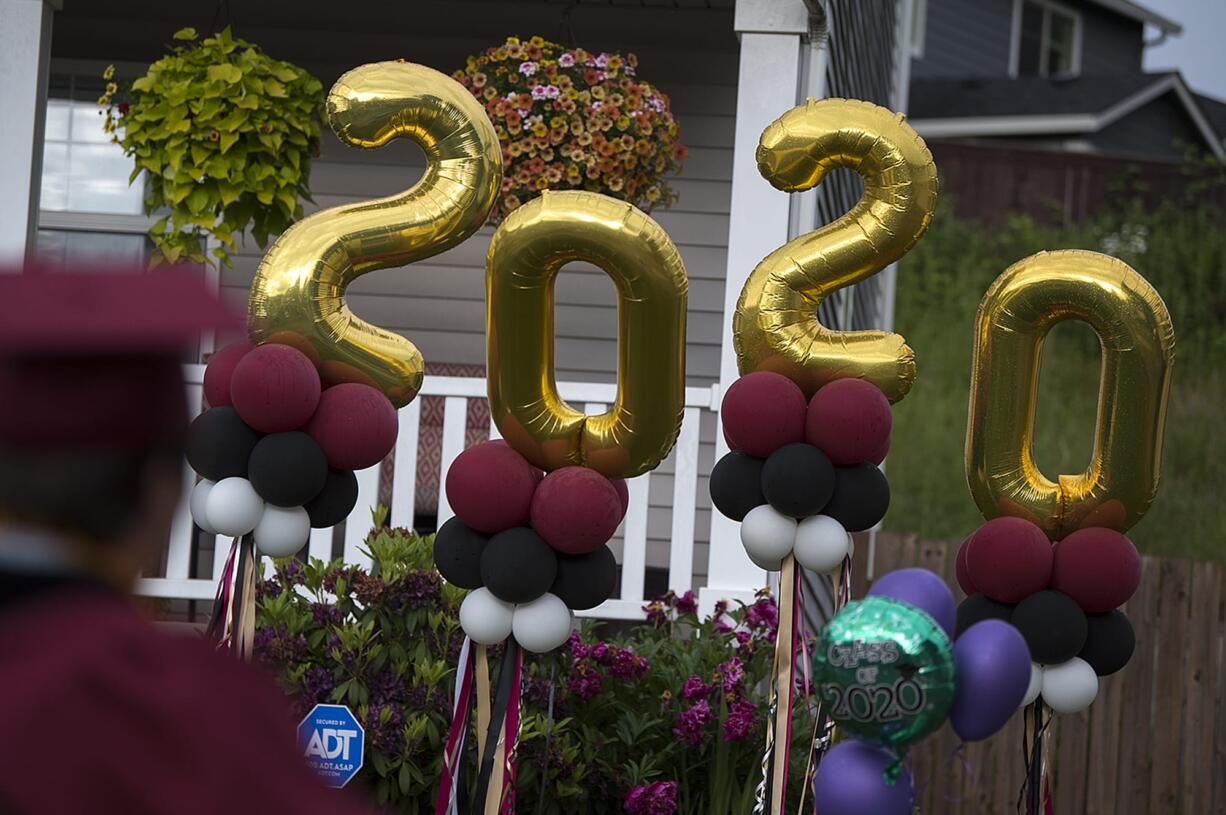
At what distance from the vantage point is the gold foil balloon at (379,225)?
326cm

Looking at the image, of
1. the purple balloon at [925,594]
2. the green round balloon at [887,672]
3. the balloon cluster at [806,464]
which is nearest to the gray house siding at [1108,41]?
the balloon cluster at [806,464]

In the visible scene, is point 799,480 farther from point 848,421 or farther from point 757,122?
point 757,122

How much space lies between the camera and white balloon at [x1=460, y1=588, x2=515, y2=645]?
10.0 ft

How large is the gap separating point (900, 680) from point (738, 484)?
3.07 feet

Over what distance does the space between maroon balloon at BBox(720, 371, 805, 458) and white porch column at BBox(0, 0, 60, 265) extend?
9.68 ft

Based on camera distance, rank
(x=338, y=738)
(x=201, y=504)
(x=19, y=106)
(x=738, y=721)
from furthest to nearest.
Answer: (x=19, y=106), (x=738, y=721), (x=338, y=738), (x=201, y=504)

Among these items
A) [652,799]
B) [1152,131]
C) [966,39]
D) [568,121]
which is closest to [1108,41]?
[966,39]

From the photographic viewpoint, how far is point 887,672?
236 centimetres

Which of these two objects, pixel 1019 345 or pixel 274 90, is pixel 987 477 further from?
pixel 274 90

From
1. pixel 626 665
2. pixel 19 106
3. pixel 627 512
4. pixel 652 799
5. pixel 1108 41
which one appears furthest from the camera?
pixel 1108 41

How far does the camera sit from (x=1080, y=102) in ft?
65.8

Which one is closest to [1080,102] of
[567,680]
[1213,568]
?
[1213,568]

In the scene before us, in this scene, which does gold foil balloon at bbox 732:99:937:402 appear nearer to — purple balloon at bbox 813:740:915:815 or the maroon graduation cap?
purple balloon at bbox 813:740:915:815

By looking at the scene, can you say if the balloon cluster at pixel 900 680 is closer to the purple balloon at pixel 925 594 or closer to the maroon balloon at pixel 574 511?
the purple balloon at pixel 925 594
